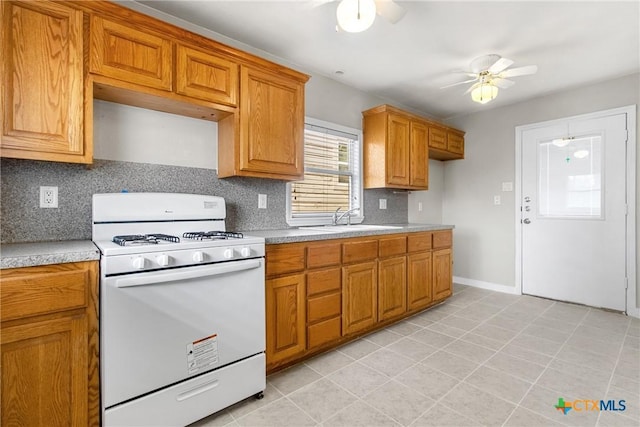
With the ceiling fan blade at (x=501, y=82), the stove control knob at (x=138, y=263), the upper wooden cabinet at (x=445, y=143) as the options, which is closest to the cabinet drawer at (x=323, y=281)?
the stove control knob at (x=138, y=263)

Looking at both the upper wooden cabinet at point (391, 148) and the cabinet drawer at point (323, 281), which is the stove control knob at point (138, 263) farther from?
the upper wooden cabinet at point (391, 148)

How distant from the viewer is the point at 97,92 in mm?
1781

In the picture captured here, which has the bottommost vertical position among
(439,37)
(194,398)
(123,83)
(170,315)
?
(194,398)

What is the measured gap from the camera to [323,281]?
229 cm

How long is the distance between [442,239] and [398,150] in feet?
3.66

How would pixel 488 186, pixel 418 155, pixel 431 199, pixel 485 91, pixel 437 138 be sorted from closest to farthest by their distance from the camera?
pixel 485 91 < pixel 418 155 < pixel 437 138 < pixel 488 186 < pixel 431 199

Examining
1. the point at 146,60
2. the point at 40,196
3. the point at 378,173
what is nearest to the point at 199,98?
the point at 146,60

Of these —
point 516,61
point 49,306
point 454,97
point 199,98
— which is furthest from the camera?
point 454,97

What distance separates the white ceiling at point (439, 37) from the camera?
211 centimetres

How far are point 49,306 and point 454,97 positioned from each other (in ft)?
13.7

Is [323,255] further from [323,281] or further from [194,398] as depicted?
[194,398]

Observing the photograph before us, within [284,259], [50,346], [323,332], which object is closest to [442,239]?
[323,332]

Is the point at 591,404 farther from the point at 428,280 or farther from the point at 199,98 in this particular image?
the point at 199,98

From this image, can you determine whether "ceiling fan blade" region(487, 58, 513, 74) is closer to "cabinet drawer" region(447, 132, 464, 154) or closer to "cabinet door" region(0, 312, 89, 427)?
"cabinet drawer" region(447, 132, 464, 154)
